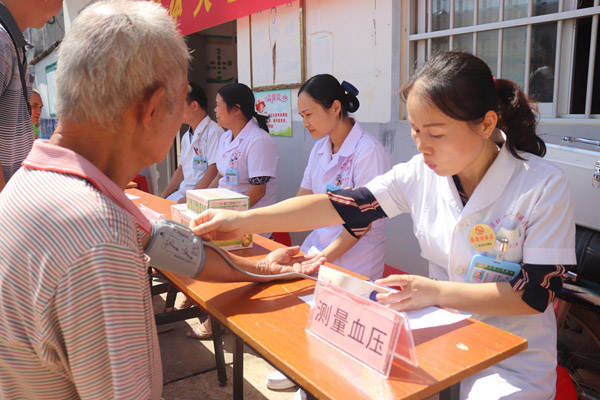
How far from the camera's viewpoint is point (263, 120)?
13.2ft

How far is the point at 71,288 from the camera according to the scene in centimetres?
77

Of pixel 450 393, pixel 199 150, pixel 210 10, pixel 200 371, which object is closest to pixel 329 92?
pixel 200 371

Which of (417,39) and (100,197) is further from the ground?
(417,39)

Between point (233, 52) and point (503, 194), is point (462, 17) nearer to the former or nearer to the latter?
point (503, 194)

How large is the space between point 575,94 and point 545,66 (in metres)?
0.23

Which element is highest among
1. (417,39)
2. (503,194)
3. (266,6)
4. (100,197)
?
(266,6)

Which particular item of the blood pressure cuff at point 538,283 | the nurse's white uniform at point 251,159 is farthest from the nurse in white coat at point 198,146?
the blood pressure cuff at point 538,283

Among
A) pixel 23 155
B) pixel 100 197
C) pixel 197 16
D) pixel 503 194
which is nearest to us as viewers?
pixel 100 197

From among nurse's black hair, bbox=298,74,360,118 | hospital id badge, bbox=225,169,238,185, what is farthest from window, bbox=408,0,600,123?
hospital id badge, bbox=225,169,238,185

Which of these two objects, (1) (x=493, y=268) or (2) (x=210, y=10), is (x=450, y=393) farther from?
(2) (x=210, y=10)

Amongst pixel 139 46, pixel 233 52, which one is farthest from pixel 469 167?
pixel 233 52

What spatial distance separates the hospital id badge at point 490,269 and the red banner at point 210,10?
125 inches

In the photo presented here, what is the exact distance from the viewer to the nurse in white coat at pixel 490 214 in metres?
1.40

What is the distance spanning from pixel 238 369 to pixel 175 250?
105 cm
